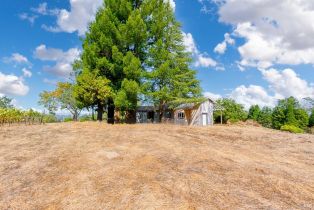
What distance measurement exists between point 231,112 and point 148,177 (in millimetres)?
45957

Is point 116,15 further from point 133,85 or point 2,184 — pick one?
point 2,184

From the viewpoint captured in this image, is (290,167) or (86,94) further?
(86,94)

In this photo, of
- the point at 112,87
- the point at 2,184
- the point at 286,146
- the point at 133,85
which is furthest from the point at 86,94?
the point at 2,184

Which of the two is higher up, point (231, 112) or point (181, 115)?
point (231, 112)

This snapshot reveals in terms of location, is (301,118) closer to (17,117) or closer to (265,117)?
(265,117)

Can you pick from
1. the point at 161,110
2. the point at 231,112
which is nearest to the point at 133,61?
the point at 161,110

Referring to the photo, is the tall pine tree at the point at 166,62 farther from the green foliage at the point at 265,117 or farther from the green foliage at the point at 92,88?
the green foliage at the point at 265,117

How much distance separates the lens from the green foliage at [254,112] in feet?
210

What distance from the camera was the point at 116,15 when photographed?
3553 cm

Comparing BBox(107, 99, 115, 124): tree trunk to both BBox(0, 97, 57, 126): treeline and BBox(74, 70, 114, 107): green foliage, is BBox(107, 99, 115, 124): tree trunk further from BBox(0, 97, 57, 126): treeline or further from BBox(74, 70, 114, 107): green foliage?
BBox(0, 97, 57, 126): treeline

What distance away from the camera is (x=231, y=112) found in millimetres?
54469

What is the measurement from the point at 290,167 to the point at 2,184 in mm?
11562

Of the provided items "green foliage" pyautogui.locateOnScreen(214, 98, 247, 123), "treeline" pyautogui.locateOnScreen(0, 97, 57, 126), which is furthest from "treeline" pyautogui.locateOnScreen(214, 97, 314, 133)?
"treeline" pyautogui.locateOnScreen(0, 97, 57, 126)

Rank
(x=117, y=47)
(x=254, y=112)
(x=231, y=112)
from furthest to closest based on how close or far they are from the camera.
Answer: (x=254, y=112) → (x=231, y=112) → (x=117, y=47)
